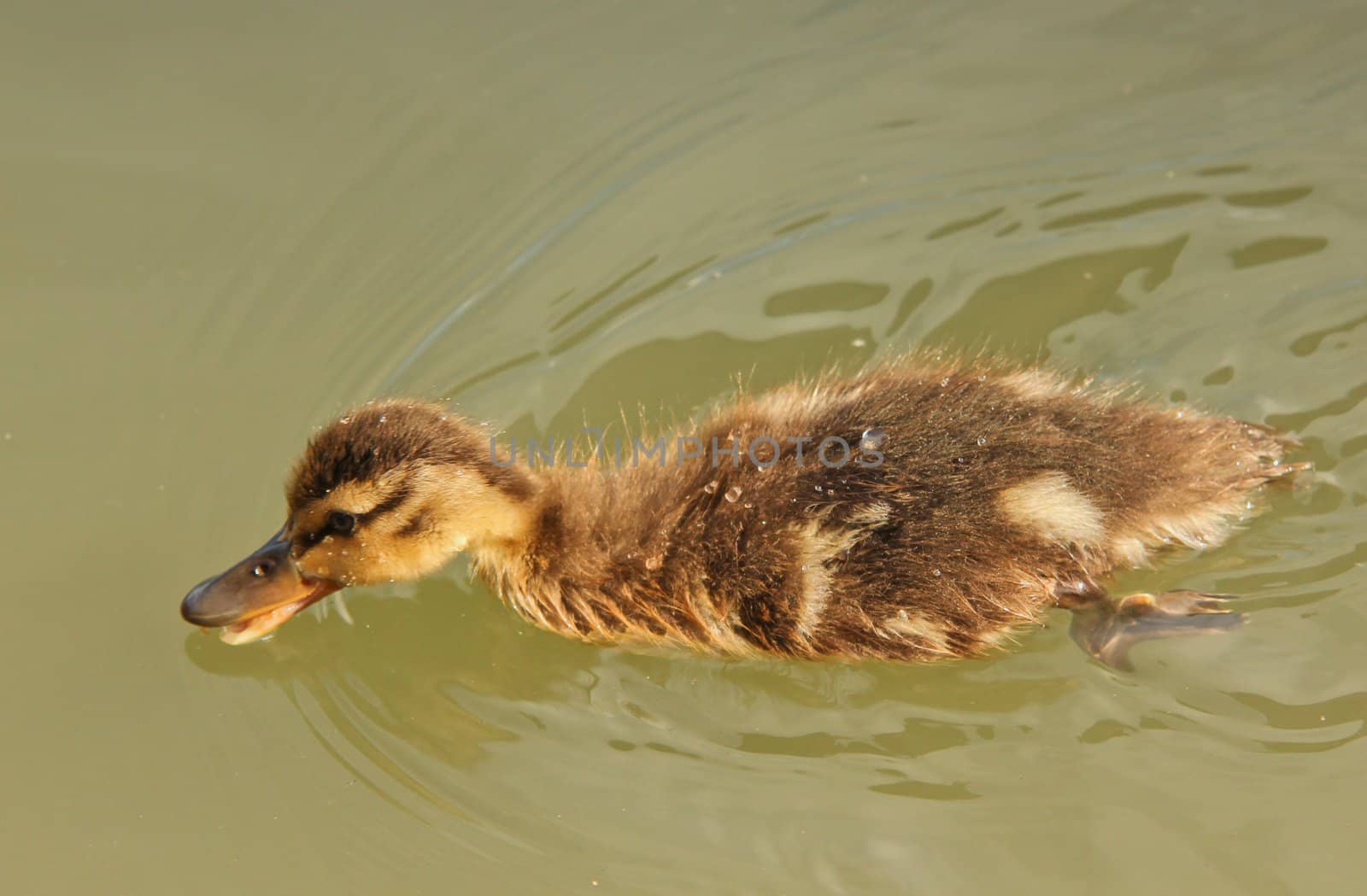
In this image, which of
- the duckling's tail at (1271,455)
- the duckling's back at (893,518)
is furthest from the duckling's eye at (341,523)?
the duckling's tail at (1271,455)

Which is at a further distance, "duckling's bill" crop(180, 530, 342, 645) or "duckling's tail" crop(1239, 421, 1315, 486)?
"duckling's tail" crop(1239, 421, 1315, 486)

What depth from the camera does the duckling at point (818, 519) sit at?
7.10ft

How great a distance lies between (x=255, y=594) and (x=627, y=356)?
3.31ft

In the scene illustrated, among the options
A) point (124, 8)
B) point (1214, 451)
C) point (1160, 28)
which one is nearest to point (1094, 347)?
point (1214, 451)

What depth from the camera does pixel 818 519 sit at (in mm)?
2176

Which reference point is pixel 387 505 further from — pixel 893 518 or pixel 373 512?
pixel 893 518

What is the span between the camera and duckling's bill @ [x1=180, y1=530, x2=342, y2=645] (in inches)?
90.0

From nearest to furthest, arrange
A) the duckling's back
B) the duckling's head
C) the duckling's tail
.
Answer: the duckling's back → the duckling's head → the duckling's tail

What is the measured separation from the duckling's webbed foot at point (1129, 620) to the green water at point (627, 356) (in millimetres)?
61

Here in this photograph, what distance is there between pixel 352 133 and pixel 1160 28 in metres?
2.05

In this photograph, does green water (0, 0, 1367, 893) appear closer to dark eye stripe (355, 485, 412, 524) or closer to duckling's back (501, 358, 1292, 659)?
duckling's back (501, 358, 1292, 659)

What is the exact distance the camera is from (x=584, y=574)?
2361 millimetres

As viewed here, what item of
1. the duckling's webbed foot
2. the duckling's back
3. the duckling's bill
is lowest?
the duckling's webbed foot

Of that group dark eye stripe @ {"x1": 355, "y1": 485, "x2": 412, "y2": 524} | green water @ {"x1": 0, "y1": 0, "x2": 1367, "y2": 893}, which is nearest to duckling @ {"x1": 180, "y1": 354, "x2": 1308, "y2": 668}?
dark eye stripe @ {"x1": 355, "y1": 485, "x2": 412, "y2": 524}
